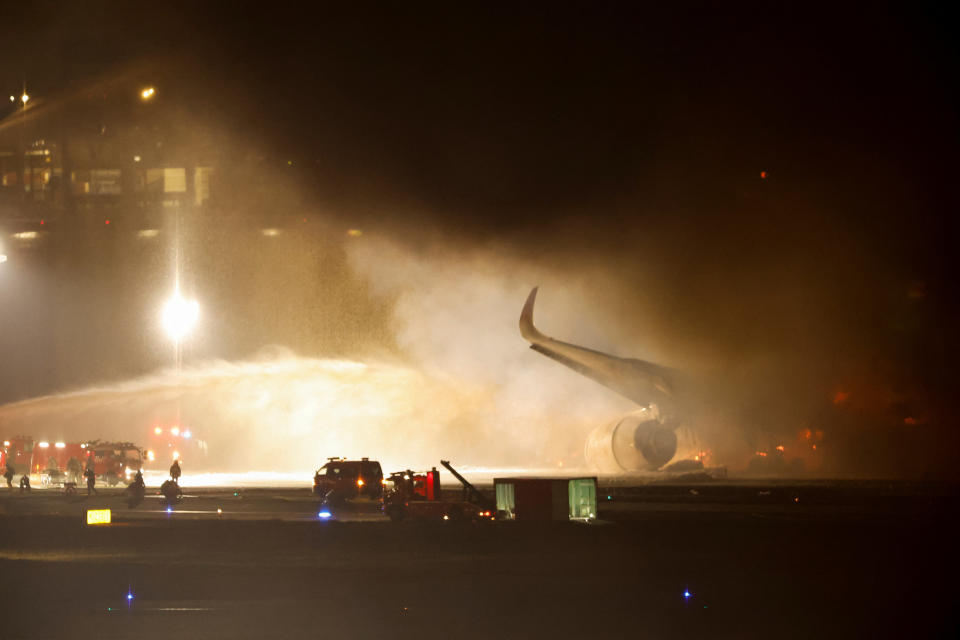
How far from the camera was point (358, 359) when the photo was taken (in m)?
81.6

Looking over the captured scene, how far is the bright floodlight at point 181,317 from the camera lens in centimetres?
9319

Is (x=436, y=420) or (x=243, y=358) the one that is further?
(x=243, y=358)

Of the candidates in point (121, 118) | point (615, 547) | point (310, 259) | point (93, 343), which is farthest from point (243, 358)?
point (615, 547)

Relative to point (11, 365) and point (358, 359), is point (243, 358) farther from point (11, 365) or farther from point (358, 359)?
point (11, 365)

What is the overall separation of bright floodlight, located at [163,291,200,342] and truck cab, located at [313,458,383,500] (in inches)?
2293

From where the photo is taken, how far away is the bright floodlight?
93188mm

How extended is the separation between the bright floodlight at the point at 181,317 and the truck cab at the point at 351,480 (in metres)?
58.2

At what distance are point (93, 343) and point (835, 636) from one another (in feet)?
301

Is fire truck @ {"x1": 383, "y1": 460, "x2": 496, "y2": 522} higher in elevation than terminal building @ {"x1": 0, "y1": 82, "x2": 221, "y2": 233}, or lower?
lower

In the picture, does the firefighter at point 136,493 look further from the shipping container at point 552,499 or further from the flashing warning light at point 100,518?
the shipping container at point 552,499

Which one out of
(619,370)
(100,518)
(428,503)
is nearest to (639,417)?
(619,370)

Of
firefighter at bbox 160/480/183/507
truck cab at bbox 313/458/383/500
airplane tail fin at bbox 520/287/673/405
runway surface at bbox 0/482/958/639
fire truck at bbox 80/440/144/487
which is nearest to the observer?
runway surface at bbox 0/482/958/639

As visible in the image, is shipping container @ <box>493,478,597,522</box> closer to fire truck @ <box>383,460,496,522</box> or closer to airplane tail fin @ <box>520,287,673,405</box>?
fire truck @ <box>383,460,496,522</box>

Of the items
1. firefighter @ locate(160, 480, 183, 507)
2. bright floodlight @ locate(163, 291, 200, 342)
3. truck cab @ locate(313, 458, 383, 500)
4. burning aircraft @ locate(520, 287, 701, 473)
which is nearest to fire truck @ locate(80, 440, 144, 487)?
firefighter @ locate(160, 480, 183, 507)
